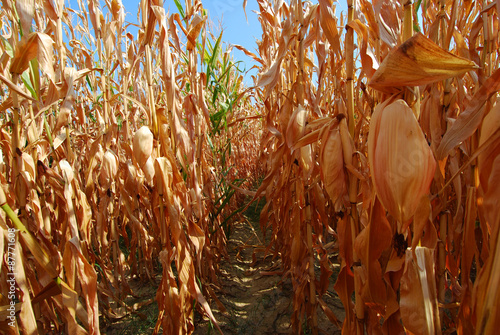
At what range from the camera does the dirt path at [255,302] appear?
1.28 metres

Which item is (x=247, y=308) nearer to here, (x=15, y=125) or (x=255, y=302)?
(x=255, y=302)

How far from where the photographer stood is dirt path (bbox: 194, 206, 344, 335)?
1.28 meters

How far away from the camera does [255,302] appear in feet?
4.82

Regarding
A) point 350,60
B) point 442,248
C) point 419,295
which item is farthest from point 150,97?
point 442,248

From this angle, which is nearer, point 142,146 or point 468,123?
point 468,123

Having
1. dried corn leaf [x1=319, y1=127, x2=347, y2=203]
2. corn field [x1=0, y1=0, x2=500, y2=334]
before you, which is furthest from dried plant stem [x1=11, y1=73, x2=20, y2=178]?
dried corn leaf [x1=319, y1=127, x2=347, y2=203]

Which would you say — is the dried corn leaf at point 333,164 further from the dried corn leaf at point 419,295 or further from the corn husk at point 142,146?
the corn husk at point 142,146

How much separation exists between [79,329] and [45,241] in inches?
10.2

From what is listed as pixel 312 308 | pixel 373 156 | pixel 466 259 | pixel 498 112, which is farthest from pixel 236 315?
pixel 498 112

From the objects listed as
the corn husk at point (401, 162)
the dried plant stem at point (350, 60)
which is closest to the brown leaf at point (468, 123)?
the corn husk at point (401, 162)

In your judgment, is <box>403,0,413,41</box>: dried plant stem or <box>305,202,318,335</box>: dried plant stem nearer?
<box>403,0,413,41</box>: dried plant stem

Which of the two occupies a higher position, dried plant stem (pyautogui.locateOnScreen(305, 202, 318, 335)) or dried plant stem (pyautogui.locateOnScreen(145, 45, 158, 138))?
dried plant stem (pyautogui.locateOnScreen(145, 45, 158, 138))

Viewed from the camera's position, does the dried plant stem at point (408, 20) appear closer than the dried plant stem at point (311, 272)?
Yes

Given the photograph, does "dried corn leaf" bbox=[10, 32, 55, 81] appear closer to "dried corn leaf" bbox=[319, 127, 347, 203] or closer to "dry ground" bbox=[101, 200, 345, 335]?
"dried corn leaf" bbox=[319, 127, 347, 203]
